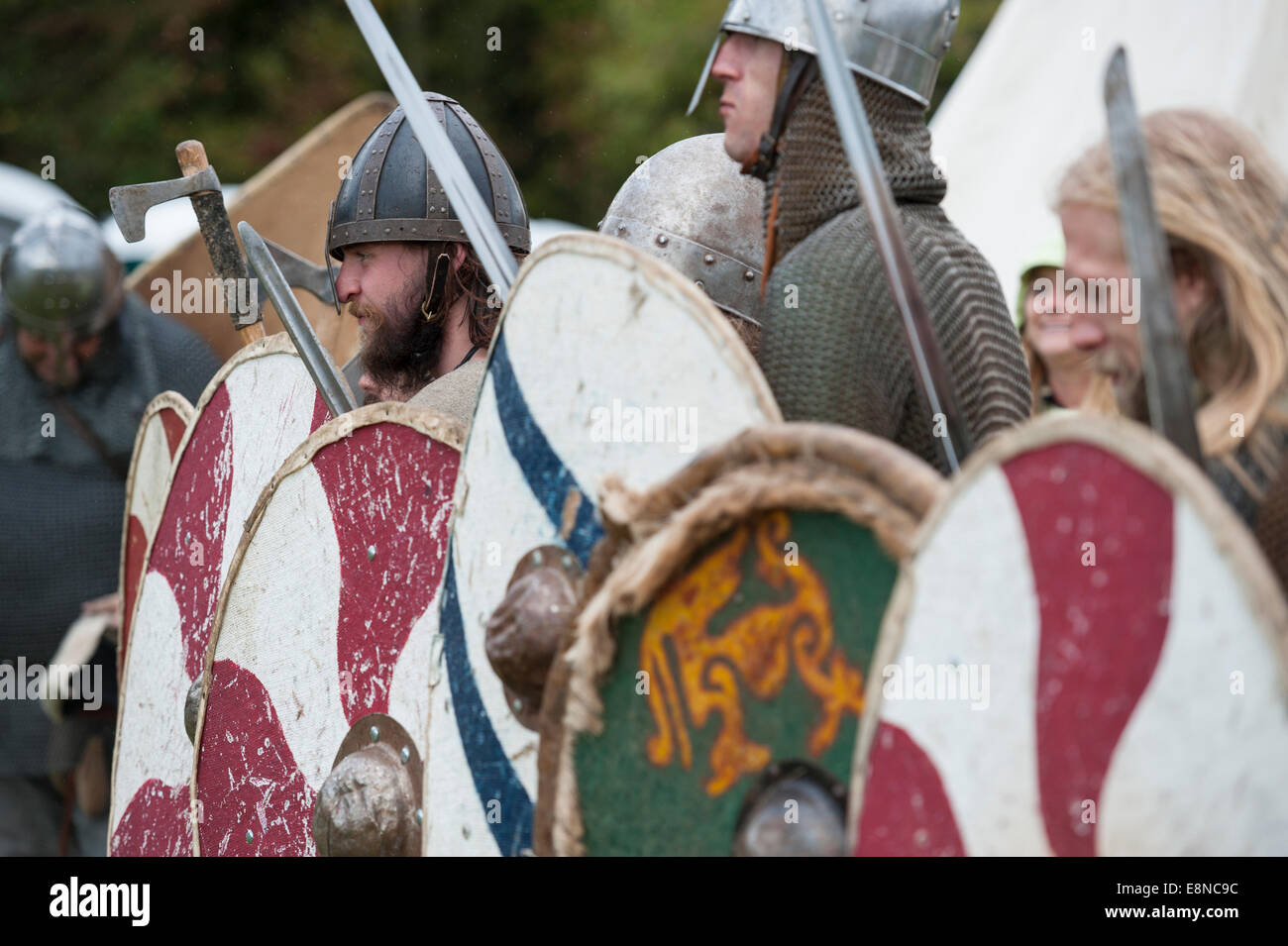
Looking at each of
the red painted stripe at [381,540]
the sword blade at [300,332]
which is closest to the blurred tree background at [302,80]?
the sword blade at [300,332]

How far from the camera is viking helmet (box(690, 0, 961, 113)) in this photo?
2344 millimetres

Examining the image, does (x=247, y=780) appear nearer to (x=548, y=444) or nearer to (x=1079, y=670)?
(x=548, y=444)

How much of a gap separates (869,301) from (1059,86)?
11.4ft

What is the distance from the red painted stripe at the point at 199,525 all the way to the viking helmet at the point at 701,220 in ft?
2.79

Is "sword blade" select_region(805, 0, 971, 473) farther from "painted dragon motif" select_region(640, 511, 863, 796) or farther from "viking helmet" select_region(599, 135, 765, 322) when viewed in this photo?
"viking helmet" select_region(599, 135, 765, 322)

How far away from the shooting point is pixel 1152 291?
4.77 feet

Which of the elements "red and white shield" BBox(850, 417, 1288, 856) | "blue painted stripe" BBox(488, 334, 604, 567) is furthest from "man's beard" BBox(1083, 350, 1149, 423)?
"blue painted stripe" BBox(488, 334, 604, 567)

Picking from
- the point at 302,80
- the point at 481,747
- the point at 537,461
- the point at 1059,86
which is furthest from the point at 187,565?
the point at 302,80

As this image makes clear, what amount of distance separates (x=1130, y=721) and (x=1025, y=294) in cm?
292

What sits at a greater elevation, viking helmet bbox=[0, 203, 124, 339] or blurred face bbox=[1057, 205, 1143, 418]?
viking helmet bbox=[0, 203, 124, 339]

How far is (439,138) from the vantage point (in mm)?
2545

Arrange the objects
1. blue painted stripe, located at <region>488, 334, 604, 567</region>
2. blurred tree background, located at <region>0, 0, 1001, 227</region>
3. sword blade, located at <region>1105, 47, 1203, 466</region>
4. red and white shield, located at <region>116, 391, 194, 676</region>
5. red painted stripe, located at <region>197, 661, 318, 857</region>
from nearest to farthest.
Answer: sword blade, located at <region>1105, 47, 1203, 466</region> < blue painted stripe, located at <region>488, 334, 604, 567</region> < red painted stripe, located at <region>197, 661, 318, 857</region> < red and white shield, located at <region>116, 391, 194, 676</region> < blurred tree background, located at <region>0, 0, 1001, 227</region>

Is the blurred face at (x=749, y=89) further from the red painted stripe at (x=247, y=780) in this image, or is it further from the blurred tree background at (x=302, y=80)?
the blurred tree background at (x=302, y=80)

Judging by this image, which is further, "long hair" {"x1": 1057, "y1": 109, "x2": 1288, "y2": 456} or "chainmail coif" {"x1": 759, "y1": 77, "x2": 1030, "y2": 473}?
"chainmail coif" {"x1": 759, "y1": 77, "x2": 1030, "y2": 473}
